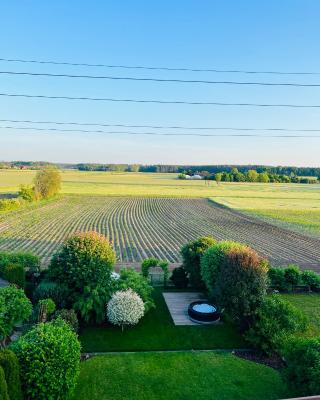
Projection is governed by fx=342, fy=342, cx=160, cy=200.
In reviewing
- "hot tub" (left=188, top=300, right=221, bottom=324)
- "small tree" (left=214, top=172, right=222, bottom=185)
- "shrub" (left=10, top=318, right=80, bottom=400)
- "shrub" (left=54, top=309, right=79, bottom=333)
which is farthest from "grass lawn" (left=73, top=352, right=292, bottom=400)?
"small tree" (left=214, top=172, right=222, bottom=185)

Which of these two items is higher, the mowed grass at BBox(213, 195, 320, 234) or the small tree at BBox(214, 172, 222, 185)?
the small tree at BBox(214, 172, 222, 185)

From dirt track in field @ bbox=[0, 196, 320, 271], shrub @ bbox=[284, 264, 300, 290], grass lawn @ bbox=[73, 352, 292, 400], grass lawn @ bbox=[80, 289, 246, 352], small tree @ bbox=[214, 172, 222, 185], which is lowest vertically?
dirt track in field @ bbox=[0, 196, 320, 271]

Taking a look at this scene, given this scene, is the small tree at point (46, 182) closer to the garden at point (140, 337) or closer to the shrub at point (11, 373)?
the garden at point (140, 337)

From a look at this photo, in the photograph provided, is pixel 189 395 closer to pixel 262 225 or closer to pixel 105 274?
pixel 105 274

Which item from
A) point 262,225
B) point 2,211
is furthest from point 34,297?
A: point 2,211

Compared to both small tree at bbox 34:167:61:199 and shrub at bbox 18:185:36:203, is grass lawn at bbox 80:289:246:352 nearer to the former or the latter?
shrub at bbox 18:185:36:203

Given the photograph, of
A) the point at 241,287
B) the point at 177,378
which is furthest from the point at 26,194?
the point at 177,378

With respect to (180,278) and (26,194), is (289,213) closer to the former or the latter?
(180,278)
